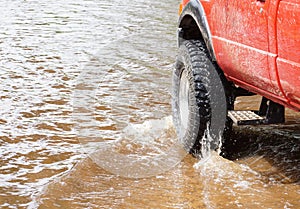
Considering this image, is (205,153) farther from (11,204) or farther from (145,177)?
(11,204)

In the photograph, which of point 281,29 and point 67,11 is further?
point 67,11

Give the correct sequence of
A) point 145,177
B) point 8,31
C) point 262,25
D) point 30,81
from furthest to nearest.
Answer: point 8,31
point 30,81
point 145,177
point 262,25

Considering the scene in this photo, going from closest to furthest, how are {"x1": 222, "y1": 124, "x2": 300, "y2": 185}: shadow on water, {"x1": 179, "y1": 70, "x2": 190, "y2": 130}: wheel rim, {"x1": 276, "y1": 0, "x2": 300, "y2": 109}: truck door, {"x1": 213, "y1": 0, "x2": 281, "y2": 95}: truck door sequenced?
{"x1": 276, "y1": 0, "x2": 300, "y2": 109}: truck door < {"x1": 213, "y1": 0, "x2": 281, "y2": 95}: truck door < {"x1": 222, "y1": 124, "x2": 300, "y2": 185}: shadow on water < {"x1": 179, "y1": 70, "x2": 190, "y2": 130}: wheel rim

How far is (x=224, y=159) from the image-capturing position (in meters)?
4.74

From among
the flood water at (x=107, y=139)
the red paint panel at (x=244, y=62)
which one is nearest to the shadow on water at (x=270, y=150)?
the flood water at (x=107, y=139)

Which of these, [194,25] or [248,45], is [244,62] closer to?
[248,45]

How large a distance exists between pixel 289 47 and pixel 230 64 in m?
0.89

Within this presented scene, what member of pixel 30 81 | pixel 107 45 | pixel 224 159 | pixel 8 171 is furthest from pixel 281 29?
pixel 107 45

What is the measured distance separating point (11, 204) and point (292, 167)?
2155 mm

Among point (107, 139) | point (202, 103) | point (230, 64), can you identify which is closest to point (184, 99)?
point (202, 103)

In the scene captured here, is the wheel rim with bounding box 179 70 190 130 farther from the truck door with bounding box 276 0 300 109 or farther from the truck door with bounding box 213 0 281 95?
the truck door with bounding box 276 0 300 109

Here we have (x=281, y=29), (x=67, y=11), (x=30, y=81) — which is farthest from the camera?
(x=67, y=11)

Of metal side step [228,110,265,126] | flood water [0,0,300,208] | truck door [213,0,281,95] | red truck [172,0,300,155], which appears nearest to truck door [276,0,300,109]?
red truck [172,0,300,155]

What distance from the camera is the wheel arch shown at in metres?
4.68
